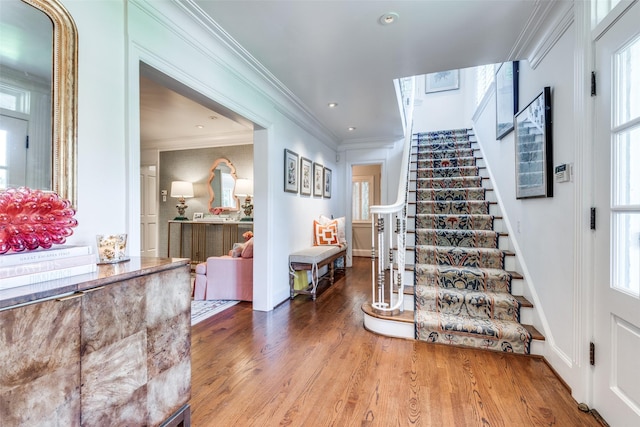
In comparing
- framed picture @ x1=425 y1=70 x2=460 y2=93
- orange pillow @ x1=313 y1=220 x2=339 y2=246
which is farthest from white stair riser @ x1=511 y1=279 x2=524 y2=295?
framed picture @ x1=425 y1=70 x2=460 y2=93

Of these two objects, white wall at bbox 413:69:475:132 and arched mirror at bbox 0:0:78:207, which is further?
white wall at bbox 413:69:475:132

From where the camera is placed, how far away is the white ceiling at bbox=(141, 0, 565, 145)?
187 cm

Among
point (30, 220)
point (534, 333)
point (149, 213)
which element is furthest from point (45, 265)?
point (149, 213)

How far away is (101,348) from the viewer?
0.94 meters

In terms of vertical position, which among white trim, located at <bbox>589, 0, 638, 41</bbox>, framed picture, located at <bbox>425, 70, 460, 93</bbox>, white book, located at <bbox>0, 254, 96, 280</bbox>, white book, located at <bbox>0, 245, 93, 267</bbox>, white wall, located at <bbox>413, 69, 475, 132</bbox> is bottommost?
white book, located at <bbox>0, 254, 96, 280</bbox>

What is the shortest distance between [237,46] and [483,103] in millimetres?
3656

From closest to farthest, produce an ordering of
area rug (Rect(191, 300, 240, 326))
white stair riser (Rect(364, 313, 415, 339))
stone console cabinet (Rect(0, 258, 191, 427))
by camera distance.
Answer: stone console cabinet (Rect(0, 258, 191, 427)) → white stair riser (Rect(364, 313, 415, 339)) → area rug (Rect(191, 300, 240, 326))

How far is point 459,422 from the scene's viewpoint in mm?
1483

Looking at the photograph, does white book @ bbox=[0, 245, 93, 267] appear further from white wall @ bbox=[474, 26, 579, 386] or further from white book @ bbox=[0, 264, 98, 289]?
white wall @ bbox=[474, 26, 579, 386]

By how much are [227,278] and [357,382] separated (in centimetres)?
221

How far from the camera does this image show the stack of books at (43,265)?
0.80 meters

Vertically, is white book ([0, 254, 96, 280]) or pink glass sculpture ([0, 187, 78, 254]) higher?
pink glass sculpture ([0, 187, 78, 254])

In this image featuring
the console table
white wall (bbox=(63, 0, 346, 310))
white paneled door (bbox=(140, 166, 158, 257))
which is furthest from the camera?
white paneled door (bbox=(140, 166, 158, 257))

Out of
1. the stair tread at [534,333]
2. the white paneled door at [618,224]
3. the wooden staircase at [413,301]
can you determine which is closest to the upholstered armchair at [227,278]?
the wooden staircase at [413,301]
